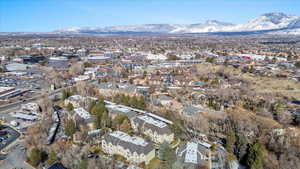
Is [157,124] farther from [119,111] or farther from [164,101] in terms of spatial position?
[164,101]

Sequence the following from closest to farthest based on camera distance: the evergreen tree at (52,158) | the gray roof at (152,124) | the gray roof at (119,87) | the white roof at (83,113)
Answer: the evergreen tree at (52,158), the gray roof at (152,124), the white roof at (83,113), the gray roof at (119,87)

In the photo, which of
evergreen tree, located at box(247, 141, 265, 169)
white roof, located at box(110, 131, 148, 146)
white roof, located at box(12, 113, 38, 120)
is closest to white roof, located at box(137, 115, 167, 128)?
white roof, located at box(110, 131, 148, 146)

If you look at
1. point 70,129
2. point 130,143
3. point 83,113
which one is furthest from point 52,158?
point 83,113

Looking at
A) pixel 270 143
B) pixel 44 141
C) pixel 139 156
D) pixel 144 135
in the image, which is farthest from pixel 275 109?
pixel 44 141

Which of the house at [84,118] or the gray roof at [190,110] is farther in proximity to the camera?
the gray roof at [190,110]

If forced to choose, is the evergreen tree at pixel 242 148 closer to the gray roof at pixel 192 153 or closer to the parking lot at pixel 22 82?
Result: the gray roof at pixel 192 153

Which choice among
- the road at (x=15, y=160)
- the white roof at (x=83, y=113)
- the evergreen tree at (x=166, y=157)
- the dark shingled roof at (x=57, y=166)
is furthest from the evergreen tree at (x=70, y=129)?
the evergreen tree at (x=166, y=157)

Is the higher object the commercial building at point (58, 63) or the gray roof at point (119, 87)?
the commercial building at point (58, 63)

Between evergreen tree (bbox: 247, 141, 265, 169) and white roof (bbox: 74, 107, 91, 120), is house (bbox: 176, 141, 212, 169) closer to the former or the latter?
evergreen tree (bbox: 247, 141, 265, 169)

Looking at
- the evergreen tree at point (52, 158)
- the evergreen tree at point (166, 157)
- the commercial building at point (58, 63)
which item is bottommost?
the evergreen tree at point (52, 158)
